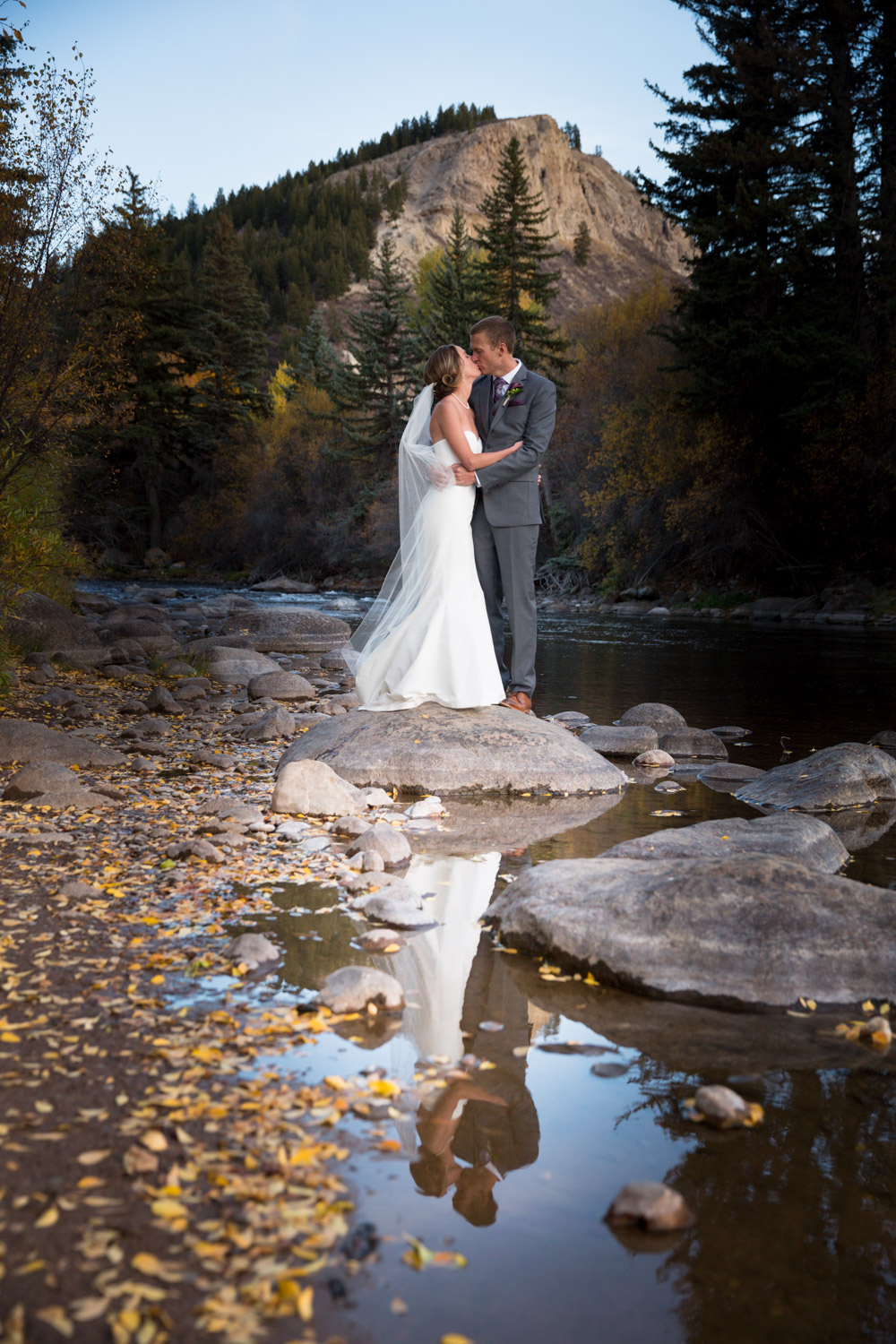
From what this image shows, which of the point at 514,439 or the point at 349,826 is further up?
the point at 514,439

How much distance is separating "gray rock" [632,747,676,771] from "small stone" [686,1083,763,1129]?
554 centimetres

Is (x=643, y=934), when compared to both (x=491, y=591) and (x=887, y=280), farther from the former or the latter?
(x=887, y=280)

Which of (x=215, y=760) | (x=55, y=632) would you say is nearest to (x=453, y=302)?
(x=55, y=632)

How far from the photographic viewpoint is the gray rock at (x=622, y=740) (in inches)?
342

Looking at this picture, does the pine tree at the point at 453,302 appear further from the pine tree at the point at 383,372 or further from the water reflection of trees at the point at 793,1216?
the water reflection of trees at the point at 793,1216

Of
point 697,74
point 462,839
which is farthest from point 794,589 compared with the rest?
point 462,839

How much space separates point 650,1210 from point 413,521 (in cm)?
598

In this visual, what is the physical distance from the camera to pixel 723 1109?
2678 millimetres

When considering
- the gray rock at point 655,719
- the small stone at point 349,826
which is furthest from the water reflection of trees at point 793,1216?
the gray rock at point 655,719

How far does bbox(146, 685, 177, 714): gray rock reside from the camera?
32.6 feet

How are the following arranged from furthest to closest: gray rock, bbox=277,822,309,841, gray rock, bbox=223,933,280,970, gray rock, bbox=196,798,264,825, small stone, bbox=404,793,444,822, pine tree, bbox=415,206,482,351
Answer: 1. pine tree, bbox=415,206,482,351
2. small stone, bbox=404,793,444,822
3. gray rock, bbox=196,798,264,825
4. gray rock, bbox=277,822,309,841
5. gray rock, bbox=223,933,280,970

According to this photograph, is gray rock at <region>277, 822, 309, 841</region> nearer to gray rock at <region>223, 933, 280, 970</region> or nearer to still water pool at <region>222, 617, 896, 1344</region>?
still water pool at <region>222, 617, 896, 1344</region>

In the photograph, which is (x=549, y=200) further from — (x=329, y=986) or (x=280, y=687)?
(x=329, y=986)

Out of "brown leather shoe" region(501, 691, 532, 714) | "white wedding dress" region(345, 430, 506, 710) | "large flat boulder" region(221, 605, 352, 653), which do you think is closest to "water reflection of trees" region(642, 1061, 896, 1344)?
"white wedding dress" region(345, 430, 506, 710)
